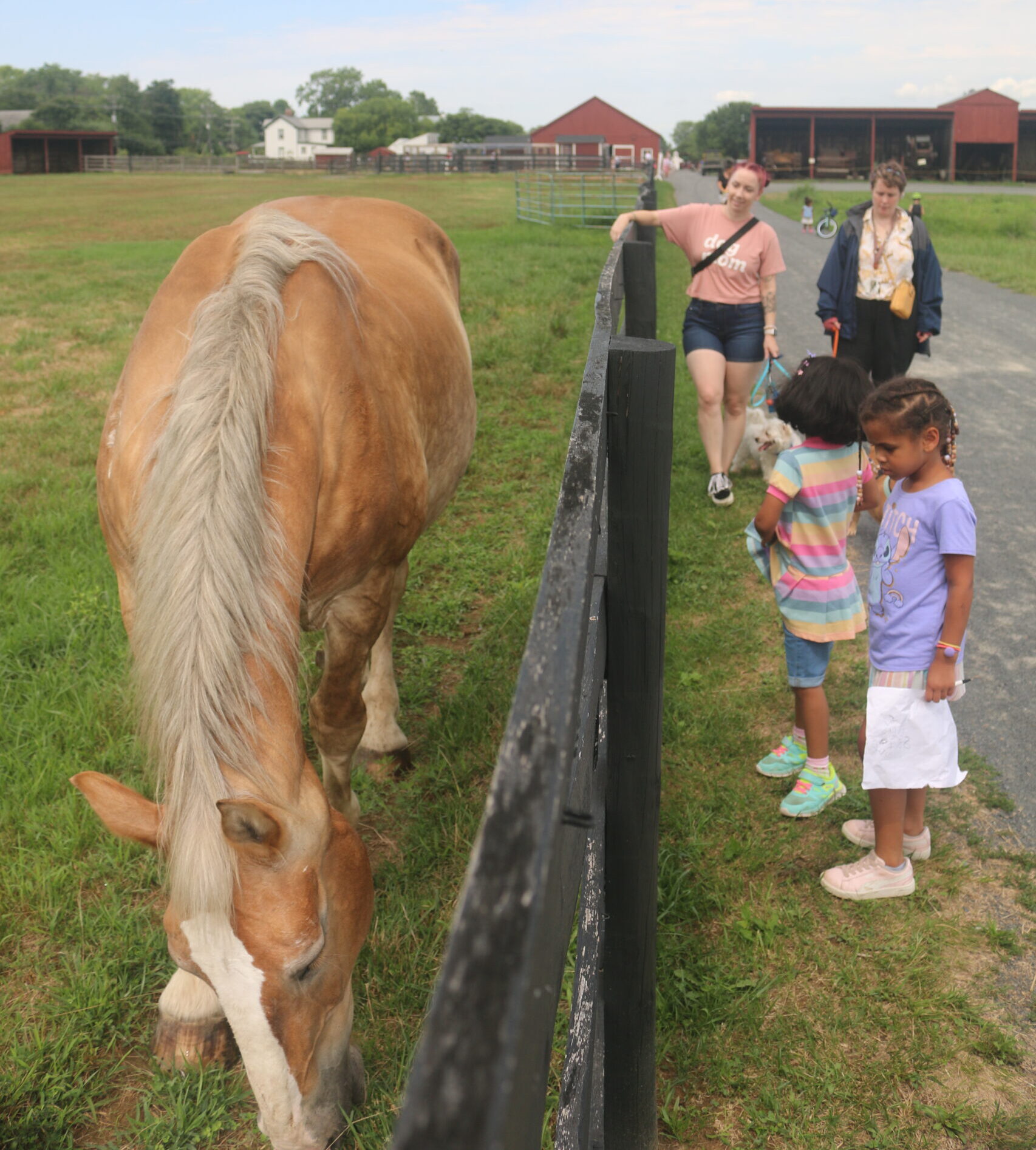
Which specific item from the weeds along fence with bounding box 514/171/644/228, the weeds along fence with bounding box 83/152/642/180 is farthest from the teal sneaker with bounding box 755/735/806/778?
the weeds along fence with bounding box 83/152/642/180

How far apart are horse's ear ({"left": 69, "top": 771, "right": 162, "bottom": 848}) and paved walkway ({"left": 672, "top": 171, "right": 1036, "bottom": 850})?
2599 millimetres

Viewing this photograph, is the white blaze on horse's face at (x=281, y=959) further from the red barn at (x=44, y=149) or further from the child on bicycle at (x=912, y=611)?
the red barn at (x=44, y=149)

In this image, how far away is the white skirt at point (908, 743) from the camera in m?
2.61

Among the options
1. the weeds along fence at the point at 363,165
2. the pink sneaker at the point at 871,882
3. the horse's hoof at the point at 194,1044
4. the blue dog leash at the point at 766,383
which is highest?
the weeds along fence at the point at 363,165

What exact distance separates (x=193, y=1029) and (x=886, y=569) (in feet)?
7.26

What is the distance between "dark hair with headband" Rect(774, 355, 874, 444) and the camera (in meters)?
3.00

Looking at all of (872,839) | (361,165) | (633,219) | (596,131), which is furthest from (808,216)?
(596,131)

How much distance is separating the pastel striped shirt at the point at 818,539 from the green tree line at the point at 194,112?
7541 cm

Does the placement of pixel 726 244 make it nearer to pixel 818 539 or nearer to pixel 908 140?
pixel 818 539

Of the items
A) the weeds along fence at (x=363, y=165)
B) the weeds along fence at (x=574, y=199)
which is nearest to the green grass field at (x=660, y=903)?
the weeds along fence at (x=574, y=199)

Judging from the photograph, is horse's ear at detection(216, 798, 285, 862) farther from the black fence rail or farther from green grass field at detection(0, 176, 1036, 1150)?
the black fence rail

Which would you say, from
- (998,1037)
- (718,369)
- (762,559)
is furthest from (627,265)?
(998,1037)

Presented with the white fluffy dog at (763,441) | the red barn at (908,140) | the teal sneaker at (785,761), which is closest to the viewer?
the teal sneaker at (785,761)

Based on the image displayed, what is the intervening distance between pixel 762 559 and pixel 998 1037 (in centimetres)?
153
